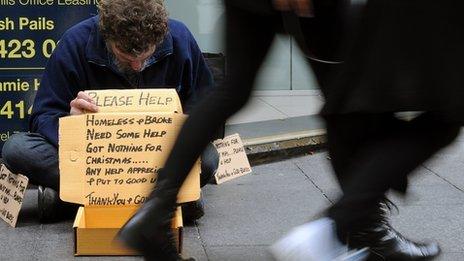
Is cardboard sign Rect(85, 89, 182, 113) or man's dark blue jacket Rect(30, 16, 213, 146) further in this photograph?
man's dark blue jacket Rect(30, 16, 213, 146)

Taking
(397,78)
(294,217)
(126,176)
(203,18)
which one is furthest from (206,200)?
(397,78)

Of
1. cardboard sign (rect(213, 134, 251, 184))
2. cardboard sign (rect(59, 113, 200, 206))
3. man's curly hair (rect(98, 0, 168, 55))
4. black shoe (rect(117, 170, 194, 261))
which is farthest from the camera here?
cardboard sign (rect(213, 134, 251, 184))

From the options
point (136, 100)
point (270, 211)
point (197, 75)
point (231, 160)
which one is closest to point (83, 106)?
point (136, 100)

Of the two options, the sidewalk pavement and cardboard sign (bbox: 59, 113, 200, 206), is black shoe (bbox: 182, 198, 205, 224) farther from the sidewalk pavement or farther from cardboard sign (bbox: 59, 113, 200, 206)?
cardboard sign (bbox: 59, 113, 200, 206)

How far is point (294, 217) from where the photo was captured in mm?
4410

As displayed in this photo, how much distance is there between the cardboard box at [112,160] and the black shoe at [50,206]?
0.37 metres

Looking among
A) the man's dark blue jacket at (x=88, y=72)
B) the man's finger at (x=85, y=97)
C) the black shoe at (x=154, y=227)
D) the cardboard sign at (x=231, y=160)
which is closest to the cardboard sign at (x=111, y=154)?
the man's finger at (x=85, y=97)

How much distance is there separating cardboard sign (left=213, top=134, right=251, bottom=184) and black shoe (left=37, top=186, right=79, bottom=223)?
42.0 inches

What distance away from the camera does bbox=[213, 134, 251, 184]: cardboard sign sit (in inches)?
202

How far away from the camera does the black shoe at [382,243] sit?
246cm

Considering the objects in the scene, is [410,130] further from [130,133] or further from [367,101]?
[130,133]

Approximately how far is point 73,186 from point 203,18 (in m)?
2.88

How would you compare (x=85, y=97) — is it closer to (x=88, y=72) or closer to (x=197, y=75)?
(x=88, y=72)

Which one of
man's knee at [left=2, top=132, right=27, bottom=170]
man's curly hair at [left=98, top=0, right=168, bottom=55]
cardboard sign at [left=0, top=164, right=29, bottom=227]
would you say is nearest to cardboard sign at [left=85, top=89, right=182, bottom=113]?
man's curly hair at [left=98, top=0, right=168, bottom=55]
